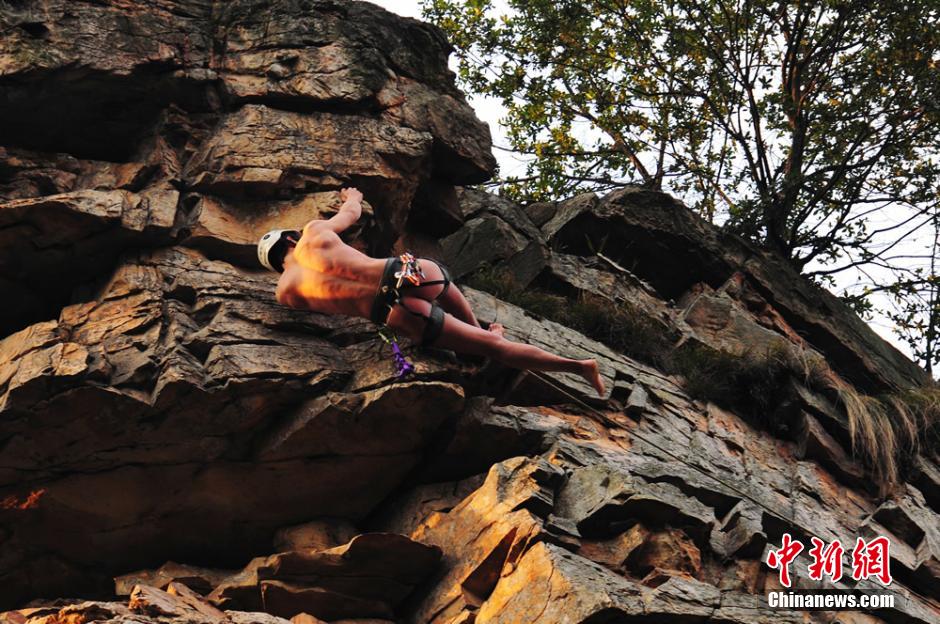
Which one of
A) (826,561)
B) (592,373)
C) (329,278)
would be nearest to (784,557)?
(826,561)

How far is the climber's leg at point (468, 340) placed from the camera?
35.8 feet

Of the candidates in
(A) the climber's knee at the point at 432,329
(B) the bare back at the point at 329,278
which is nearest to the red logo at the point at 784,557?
(A) the climber's knee at the point at 432,329

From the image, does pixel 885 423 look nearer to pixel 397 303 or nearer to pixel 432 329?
pixel 432 329

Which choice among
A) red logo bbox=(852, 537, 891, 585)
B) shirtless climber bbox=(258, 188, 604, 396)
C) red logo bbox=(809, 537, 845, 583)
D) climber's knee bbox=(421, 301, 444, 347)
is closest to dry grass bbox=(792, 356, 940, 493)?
red logo bbox=(852, 537, 891, 585)

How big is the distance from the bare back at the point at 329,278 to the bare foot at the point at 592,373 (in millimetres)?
2015

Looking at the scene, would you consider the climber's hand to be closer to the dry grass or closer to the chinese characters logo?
the chinese characters logo

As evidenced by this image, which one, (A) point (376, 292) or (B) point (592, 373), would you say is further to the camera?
(B) point (592, 373)

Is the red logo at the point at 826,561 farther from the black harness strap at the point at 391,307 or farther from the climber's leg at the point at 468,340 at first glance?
the black harness strap at the point at 391,307

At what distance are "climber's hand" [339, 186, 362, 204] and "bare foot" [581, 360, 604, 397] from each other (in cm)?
259

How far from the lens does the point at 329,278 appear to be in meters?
10.9

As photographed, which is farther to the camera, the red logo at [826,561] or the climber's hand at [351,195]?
the climber's hand at [351,195]

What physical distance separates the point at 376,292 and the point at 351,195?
4.66 ft

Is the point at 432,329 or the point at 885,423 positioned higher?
the point at 885,423

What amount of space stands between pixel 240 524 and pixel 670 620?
13.0 ft
